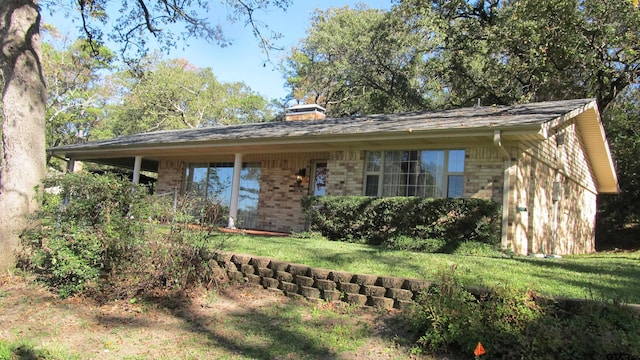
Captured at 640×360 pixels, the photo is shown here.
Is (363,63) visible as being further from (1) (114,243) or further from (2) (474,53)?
(1) (114,243)

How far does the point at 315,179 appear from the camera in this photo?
13602 mm

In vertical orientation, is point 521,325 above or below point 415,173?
A: below

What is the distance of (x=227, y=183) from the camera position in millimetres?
15680

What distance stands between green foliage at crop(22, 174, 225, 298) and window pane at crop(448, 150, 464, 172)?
A: 6391 millimetres

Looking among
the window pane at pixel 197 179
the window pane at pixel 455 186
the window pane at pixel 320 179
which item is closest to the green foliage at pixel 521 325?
the window pane at pixel 455 186

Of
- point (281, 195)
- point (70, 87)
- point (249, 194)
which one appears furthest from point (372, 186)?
point (70, 87)

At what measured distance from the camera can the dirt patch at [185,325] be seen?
4.35 metres

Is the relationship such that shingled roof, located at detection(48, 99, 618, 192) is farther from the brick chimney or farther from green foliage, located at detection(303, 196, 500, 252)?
the brick chimney

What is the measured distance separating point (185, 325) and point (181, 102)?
34964 mm

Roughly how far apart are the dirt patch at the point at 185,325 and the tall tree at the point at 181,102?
3212cm

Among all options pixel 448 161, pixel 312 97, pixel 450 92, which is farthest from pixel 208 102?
pixel 448 161

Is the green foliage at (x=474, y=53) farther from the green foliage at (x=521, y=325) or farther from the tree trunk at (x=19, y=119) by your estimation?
the tree trunk at (x=19, y=119)

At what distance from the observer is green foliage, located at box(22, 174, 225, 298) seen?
5.75 meters

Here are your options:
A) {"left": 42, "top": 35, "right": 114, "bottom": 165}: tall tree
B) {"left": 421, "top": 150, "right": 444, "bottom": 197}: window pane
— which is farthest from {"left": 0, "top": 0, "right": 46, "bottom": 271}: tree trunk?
{"left": 42, "top": 35, "right": 114, "bottom": 165}: tall tree
